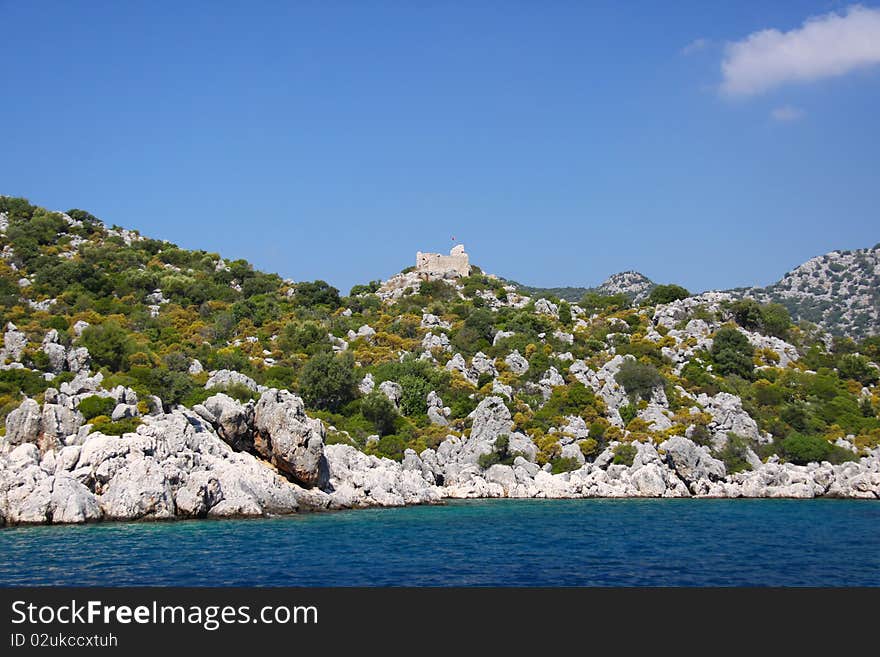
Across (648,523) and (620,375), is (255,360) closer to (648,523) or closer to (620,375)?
(620,375)

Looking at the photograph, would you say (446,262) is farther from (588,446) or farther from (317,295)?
(588,446)

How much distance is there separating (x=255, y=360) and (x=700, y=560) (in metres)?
43.8

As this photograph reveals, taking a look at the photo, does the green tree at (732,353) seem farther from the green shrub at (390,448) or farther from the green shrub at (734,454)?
the green shrub at (390,448)

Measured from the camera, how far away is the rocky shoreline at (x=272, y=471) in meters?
30.8

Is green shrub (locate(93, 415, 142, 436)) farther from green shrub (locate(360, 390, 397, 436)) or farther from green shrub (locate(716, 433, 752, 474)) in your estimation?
green shrub (locate(716, 433, 752, 474))

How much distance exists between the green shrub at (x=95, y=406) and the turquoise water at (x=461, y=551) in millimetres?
9974

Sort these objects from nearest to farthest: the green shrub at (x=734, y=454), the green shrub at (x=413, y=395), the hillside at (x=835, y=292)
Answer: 1. the green shrub at (x=734, y=454)
2. the green shrub at (x=413, y=395)
3. the hillside at (x=835, y=292)

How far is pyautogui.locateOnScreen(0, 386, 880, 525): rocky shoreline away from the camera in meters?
30.8

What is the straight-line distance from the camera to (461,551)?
2309cm

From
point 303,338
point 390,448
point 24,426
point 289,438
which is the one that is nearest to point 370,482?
point 289,438

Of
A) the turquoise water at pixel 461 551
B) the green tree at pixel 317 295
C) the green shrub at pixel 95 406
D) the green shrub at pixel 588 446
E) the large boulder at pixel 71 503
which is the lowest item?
the turquoise water at pixel 461 551

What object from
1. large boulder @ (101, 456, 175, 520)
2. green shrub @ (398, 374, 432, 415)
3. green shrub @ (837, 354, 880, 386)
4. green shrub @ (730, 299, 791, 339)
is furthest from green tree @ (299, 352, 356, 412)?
green shrub @ (837, 354, 880, 386)

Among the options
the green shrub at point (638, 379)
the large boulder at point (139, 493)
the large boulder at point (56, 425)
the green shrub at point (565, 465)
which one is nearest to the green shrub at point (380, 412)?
the green shrub at point (565, 465)

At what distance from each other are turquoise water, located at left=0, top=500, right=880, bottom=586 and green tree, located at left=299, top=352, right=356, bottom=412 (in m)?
20.6
